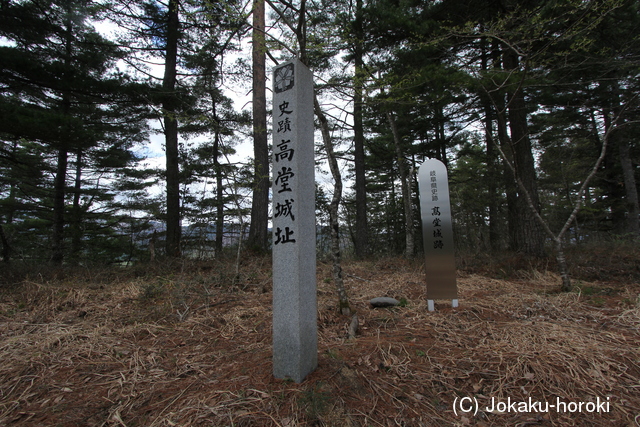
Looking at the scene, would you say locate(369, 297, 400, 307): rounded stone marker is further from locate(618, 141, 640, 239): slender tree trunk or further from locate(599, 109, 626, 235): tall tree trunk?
locate(599, 109, 626, 235): tall tree trunk

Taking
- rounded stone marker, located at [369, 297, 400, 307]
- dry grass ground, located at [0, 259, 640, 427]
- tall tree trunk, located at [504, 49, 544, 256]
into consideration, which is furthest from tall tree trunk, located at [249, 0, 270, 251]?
tall tree trunk, located at [504, 49, 544, 256]

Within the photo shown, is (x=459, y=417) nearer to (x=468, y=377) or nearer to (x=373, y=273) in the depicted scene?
(x=468, y=377)

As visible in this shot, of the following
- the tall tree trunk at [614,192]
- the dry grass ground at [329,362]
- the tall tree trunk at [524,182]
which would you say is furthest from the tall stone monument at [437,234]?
the tall tree trunk at [614,192]

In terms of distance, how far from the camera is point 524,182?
6.53 meters

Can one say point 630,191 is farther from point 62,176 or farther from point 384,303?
point 62,176

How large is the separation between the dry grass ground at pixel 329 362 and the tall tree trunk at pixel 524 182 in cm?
201

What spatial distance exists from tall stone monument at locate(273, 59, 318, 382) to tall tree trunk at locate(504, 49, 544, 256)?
6.02 metres

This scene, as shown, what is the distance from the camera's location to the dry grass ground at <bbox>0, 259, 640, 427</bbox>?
193 centimetres

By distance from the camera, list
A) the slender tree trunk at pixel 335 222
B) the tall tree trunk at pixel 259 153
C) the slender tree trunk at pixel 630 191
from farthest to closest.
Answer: the slender tree trunk at pixel 630 191 < the tall tree trunk at pixel 259 153 < the slender tree trunk at pixel 335 222

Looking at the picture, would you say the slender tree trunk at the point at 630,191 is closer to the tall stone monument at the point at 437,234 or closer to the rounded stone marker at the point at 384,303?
the tall stone monument at the point at 437,234

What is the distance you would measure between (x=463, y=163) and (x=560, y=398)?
16735mm

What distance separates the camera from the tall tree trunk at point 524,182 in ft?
21.0

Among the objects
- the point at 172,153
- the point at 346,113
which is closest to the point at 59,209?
the point at 172,153

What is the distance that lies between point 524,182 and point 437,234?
3.95 metres
